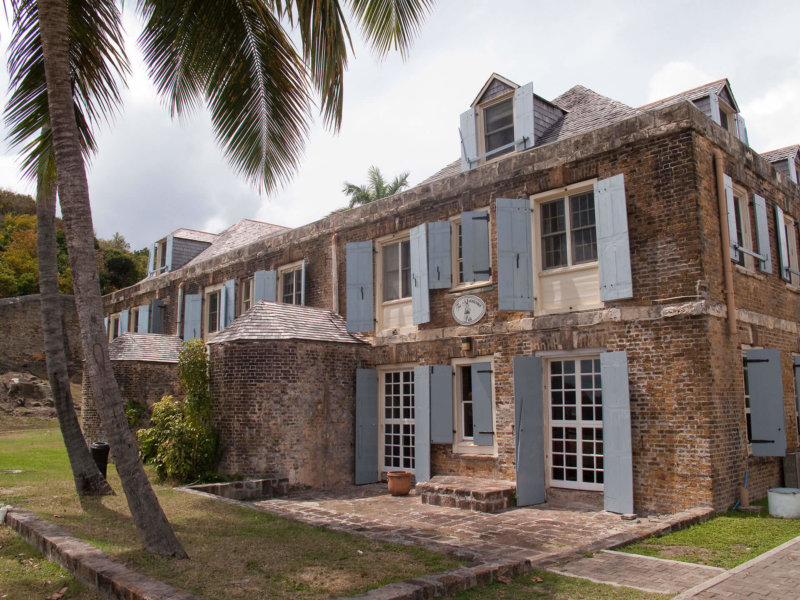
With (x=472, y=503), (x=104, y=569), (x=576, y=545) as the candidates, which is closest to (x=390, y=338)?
(x=472, y=503)

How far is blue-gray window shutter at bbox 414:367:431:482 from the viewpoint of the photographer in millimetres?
12078

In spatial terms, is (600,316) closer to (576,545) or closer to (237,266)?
(576,545)

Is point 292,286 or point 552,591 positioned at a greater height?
point 292,286

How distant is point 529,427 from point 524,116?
20.6 feet

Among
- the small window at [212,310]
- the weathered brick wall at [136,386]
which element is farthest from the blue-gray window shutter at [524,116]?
the weathered brick wall at [136,386]

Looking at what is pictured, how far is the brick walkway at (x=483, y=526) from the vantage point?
23.5ft

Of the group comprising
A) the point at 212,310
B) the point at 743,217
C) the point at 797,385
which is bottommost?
the point at 797,385

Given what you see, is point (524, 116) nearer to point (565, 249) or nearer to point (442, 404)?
point (565, 249)

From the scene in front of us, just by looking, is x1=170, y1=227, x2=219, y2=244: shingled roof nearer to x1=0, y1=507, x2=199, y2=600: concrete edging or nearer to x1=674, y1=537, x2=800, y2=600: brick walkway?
x1=0, y1=507, x2=199, y2=600: concrete edging

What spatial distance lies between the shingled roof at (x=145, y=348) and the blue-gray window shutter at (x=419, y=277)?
28.1 feet

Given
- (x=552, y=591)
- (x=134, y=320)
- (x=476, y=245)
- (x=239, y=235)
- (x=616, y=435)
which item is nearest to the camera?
(x=552, y=591)

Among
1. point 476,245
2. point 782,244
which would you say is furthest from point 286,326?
point 782,244

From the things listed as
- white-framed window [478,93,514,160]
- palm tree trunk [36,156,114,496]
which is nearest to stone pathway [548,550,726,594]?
palm tree trunk [36,156,114,496]

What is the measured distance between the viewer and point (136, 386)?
16.9 meters
